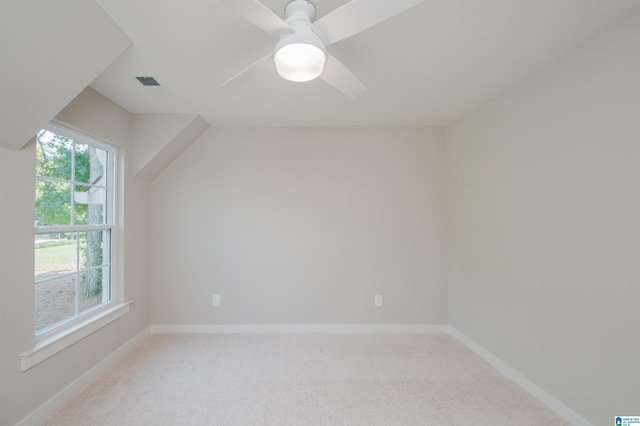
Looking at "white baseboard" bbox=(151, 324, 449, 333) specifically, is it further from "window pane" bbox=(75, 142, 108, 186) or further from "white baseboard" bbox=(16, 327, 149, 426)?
"window pane" bbox=(75, 142, 108, 186)

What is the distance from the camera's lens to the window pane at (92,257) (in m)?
2.42

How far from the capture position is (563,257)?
1.89m

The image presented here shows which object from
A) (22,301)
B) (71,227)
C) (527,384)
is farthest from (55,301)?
(527,384)

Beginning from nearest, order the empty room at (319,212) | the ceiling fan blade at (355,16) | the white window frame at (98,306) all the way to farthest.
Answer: the ceiling fan blade at (355,16)
the empty room at (319,212)
the white window frame at (98,306)

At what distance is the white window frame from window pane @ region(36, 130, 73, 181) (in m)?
0.05

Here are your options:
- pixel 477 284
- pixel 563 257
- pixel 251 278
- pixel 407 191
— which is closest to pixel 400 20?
pixel 563 257

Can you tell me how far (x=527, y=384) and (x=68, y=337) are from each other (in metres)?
3.43

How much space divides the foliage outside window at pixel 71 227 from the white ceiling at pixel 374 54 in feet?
1.93

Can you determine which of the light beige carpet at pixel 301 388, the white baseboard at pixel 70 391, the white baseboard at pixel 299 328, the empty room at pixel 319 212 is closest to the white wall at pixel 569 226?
the empty room at pixel 319 212

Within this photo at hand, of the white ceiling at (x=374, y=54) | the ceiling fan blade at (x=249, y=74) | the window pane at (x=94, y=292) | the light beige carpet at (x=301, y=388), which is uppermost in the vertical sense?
the white ceiling at (x=374, y=54)

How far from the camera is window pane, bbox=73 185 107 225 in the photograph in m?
2.36

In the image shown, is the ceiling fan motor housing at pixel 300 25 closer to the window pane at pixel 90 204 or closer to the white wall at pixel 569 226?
the white wall at pixel 569 226

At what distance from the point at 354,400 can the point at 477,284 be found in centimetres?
163

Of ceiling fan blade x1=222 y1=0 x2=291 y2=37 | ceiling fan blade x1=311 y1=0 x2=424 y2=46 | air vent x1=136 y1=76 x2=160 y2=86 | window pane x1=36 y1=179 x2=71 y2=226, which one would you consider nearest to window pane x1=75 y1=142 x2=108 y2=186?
window pane x1=36 y1=179 x2=71 y2=226
